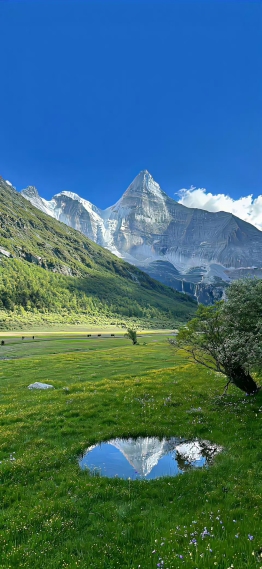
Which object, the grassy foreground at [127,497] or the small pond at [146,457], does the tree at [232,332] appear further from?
the small pond at [146,457]

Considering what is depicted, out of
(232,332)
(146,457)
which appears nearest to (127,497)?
(146,457)

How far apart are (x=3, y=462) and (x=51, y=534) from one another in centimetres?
567

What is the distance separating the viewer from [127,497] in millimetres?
10992

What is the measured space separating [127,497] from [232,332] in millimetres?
13645

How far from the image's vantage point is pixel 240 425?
1639 cm

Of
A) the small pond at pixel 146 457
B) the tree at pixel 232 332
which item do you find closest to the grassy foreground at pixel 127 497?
the small pond at pixel 146 457

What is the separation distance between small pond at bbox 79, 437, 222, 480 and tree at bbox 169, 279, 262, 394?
6.28 metres

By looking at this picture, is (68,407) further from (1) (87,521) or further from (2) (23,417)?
(1) (87,521)

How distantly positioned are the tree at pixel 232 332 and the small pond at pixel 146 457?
20.6 feet

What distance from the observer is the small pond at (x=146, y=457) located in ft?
44.4

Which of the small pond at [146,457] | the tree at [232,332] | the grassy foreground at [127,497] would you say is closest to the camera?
the grassy foreground at [127,497]

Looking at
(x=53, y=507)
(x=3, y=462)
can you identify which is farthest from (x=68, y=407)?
(x=53, y=507)

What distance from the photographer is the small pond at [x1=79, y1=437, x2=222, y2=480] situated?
13547 millimetres

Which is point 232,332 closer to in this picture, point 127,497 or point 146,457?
point 146,457
